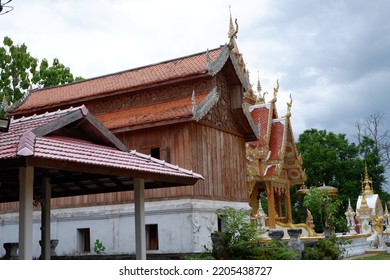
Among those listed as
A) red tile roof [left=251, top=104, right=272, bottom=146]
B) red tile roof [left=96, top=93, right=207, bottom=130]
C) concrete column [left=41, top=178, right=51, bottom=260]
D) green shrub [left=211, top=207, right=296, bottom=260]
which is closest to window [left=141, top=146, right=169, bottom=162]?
red tile roof [left=96, top=93, right=207, bottom=130]

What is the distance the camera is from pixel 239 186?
696 inches

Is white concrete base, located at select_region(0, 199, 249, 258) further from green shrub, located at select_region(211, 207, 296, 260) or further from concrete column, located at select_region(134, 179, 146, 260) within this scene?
concrete column, located at select_region(134, 179, 146, 260)

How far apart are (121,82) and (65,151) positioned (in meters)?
10.2

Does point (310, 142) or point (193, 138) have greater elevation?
point (310, 142)

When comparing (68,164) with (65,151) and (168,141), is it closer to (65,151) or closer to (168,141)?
(65,151)

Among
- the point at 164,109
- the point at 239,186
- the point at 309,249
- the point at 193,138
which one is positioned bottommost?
the point at 309,249

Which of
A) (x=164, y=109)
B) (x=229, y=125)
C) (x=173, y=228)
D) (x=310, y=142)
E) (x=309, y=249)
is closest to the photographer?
(x=309, y=249)

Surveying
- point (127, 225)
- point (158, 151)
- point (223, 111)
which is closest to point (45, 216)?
point (127, 225)

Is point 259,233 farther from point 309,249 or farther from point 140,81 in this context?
point 140,81

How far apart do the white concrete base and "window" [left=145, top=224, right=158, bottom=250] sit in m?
0.26

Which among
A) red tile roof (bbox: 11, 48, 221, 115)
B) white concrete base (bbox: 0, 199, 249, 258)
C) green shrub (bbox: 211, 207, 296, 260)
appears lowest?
green shrub (bbox: 211, 207, 296, 260)

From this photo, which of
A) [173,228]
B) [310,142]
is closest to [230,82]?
[173,228]

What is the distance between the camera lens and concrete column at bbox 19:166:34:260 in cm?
800

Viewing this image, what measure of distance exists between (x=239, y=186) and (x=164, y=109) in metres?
3.51
